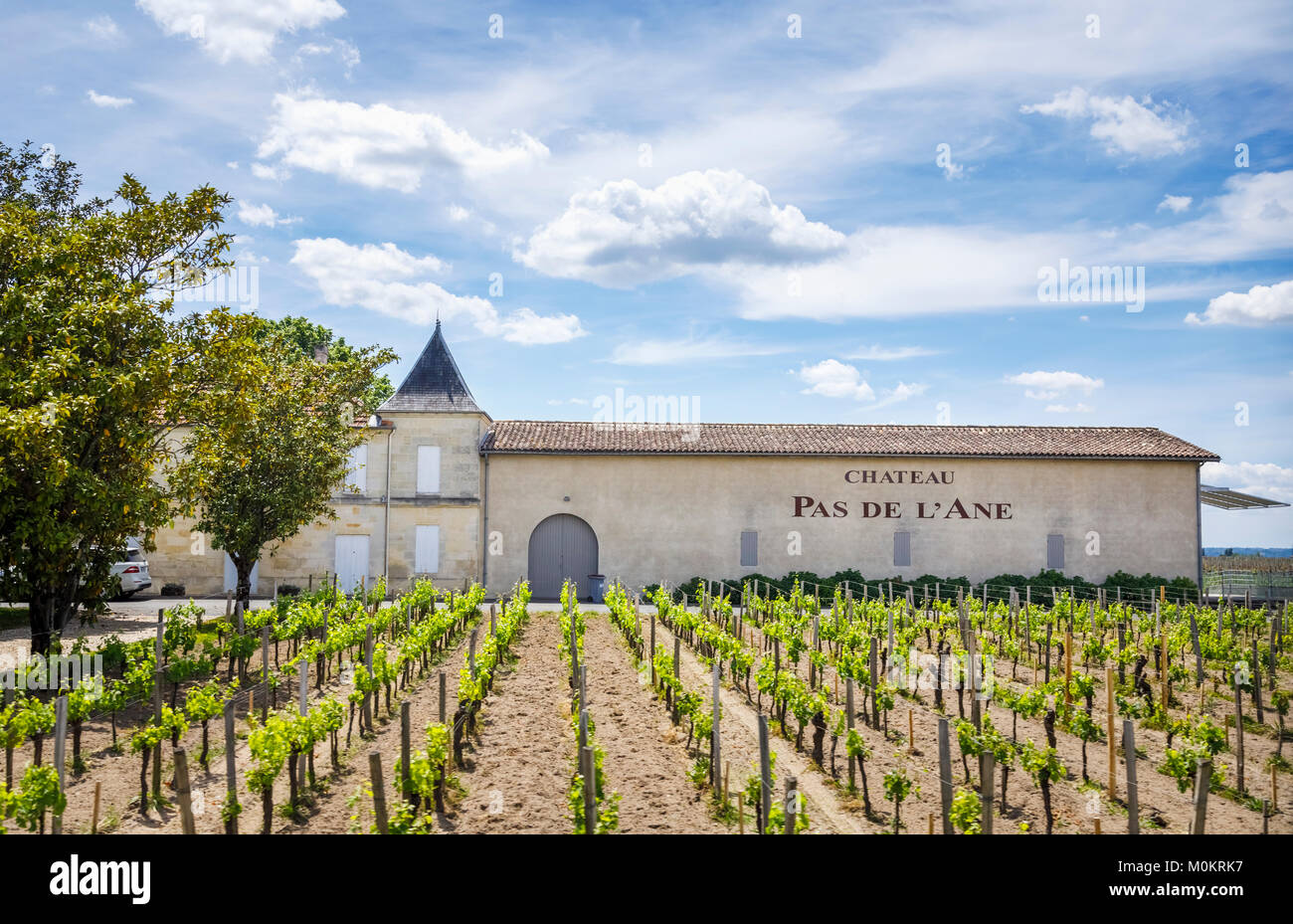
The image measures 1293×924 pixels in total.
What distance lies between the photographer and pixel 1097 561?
2503 cm

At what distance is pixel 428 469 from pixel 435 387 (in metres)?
2.33

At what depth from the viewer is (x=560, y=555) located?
2464 centimetres

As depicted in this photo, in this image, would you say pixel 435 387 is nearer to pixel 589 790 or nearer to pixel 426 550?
pixel 426 550

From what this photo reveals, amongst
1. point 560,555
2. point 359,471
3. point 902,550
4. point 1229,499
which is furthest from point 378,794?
point 1229,499

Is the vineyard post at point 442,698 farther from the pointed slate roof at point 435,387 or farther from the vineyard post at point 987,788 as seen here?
the pointed slate roof at point 435,387

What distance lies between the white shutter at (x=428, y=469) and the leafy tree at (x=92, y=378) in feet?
34.6

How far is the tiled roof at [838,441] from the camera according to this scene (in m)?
25.0

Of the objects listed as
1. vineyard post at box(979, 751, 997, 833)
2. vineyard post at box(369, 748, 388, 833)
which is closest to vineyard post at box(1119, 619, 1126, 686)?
vineyard post at box(979, 751, 997, 833)

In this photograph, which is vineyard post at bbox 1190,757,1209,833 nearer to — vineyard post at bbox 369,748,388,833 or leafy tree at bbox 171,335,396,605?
vineyard post at bbox 369,748,388,833

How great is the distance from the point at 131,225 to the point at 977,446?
69.3 feet

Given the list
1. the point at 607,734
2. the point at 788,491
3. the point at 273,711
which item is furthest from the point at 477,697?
the point at 788,491

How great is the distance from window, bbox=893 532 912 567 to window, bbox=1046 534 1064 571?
3.80m

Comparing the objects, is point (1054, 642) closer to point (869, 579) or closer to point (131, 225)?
point (869, 579)

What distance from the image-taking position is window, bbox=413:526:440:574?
24000mm
